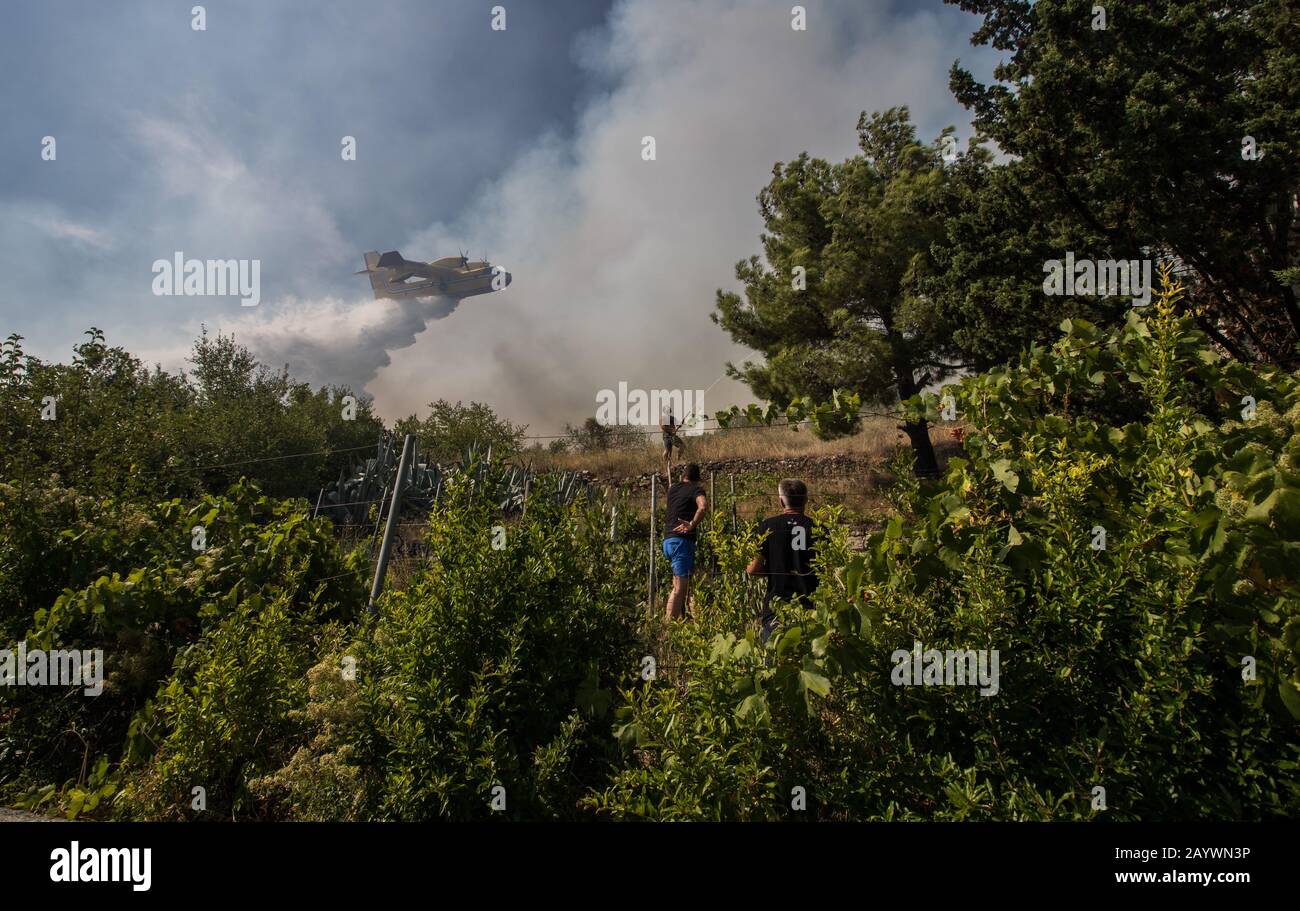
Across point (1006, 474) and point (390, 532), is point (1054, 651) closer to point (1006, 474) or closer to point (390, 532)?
point (1006, 474)

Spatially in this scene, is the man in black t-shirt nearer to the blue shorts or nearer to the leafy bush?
the blue shorts

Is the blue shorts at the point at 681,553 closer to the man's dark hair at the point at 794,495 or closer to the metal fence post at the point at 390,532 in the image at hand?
the man's dark hair at the point at 794,495

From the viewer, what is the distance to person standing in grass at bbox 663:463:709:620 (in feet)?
16.9

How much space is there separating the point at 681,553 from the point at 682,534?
18 cm

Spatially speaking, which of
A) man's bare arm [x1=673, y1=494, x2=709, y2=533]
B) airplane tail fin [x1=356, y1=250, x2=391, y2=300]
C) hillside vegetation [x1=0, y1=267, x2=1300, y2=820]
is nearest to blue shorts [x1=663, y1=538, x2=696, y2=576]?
man's bare arm [x1=673, y1=494, x2=709, y2=533]

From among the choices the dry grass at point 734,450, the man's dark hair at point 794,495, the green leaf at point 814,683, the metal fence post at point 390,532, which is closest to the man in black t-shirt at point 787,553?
the man's dark hair at point 794,495

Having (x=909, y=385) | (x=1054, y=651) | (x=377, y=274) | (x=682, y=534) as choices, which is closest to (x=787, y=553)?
(x=682, y=534)

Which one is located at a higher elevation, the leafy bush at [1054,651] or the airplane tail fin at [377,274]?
the airplane tail fin at [377,274]

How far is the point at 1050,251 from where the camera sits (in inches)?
425

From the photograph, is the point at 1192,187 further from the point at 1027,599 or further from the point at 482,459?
the point at 482,459

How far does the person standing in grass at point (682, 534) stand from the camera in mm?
5141

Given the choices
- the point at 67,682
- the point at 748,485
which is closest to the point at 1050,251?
the point at 748,485

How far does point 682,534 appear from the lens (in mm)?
5168

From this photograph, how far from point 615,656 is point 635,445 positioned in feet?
66.4
